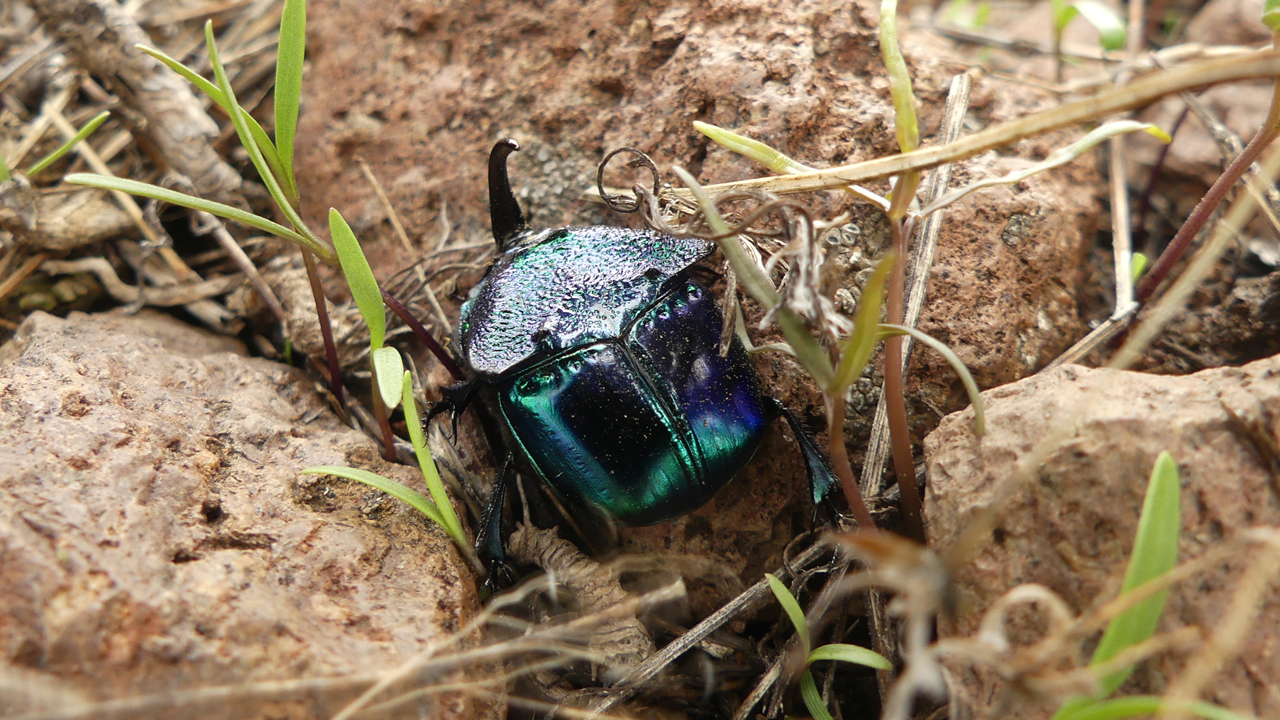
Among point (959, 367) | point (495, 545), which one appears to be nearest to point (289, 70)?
point (495, 545)

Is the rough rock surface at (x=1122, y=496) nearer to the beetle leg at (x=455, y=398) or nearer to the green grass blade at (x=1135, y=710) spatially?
the green grass blade at (x=1135, y=710)

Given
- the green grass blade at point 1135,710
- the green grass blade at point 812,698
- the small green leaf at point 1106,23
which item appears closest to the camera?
the green grass blade at point 1135,710

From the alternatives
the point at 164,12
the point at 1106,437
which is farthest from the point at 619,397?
the point at 164,12

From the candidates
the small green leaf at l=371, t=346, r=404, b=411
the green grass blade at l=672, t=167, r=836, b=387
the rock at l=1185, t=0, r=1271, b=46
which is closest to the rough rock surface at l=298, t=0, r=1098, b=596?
the small green leaf at l=371, t=346, r=404, b=411

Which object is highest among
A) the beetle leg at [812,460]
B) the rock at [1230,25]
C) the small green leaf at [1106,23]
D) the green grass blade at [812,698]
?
the small green leaf at [1106,23]

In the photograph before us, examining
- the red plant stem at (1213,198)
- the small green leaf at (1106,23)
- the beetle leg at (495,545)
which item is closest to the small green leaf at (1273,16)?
the red plant stem at (1213,198)

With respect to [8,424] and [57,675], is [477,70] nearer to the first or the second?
[8,424]
